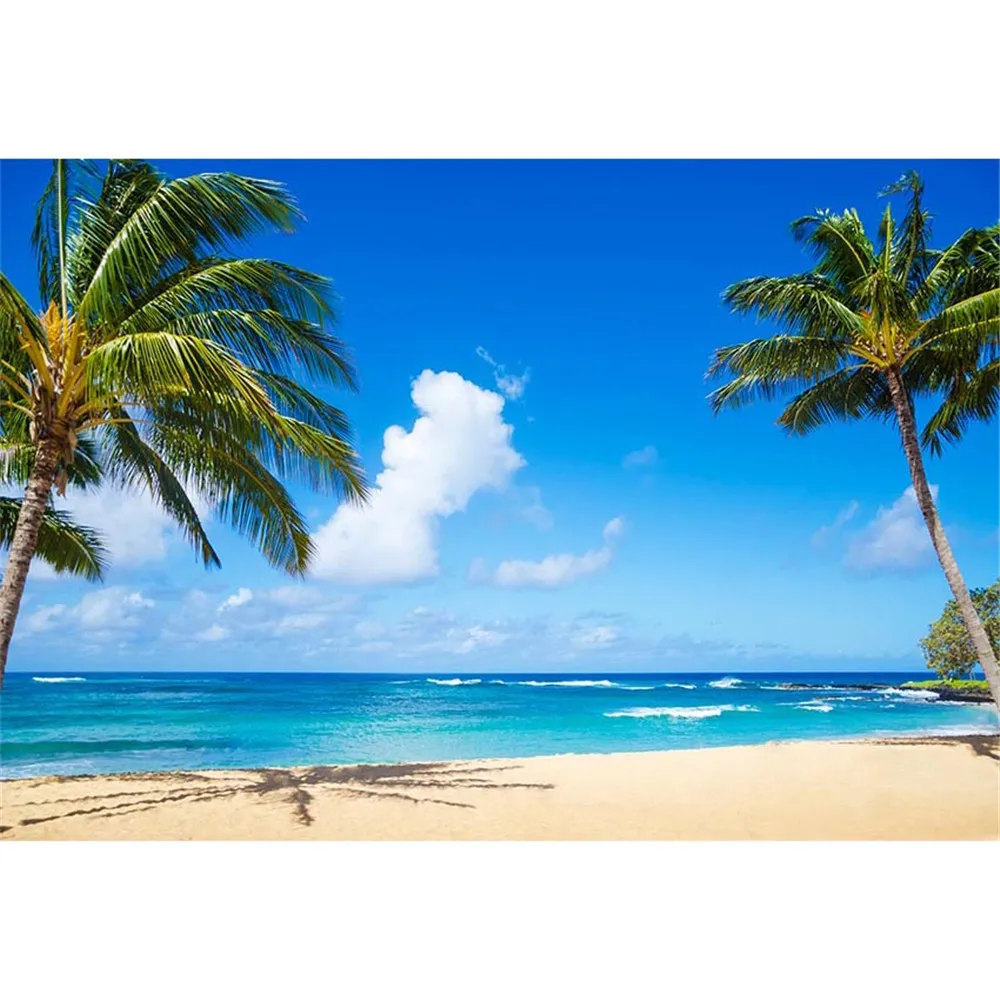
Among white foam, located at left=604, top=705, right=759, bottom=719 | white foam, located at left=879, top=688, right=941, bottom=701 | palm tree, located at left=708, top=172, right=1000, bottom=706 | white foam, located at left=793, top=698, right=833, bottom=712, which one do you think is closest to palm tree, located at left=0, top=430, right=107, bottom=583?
palm tree, located at left=708, top=172, right=1000, bottom=706

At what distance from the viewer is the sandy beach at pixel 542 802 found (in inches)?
203

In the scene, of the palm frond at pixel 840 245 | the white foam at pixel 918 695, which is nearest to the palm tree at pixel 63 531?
the palm frond at pixel 840 245

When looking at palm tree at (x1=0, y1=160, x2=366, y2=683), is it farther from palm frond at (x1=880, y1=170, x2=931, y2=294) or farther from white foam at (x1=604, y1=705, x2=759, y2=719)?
white foam at (x1=604, y1=705, x2=759, y2=719)

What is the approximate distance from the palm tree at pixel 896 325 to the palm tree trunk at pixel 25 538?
19.3 ft

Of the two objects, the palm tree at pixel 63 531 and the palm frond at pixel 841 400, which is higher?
the palm frond at pixel 841 400

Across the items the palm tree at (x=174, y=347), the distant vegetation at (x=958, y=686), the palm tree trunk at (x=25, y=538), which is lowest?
the distant vegetation at (x=958, y=686)

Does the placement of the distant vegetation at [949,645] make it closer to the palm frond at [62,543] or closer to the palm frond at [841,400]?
the palm frond at [841,400]

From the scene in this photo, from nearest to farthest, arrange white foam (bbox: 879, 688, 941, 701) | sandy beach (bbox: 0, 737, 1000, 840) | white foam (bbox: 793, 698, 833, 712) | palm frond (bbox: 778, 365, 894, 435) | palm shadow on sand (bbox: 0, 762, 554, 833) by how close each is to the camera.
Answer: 1. sandy beach (bbox: 0, 737, 1000, 840)
2. palm shadow on sand (bbox: 0, 762, 554, 833)
3. palm frond (bbox: 778, 365, 894, 435)
4. white foam (bbox: 793, 698, 833, 712)
5. white foam (bbox: 879, 688, 941, 701)

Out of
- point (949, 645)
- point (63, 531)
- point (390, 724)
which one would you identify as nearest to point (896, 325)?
point (63, 531)

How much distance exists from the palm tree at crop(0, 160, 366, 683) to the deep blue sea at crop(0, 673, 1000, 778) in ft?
27.4

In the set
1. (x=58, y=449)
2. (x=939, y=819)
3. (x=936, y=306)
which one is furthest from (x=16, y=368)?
(x=936, y=306)

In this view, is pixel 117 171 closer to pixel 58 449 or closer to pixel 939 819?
pixel 58 449

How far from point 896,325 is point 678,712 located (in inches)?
728

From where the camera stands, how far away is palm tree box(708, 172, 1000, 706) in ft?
20.2
